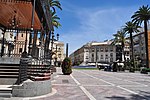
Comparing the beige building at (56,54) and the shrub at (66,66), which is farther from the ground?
the beige building at (56,54)

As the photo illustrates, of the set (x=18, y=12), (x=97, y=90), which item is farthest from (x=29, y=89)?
(x=18, y=12)

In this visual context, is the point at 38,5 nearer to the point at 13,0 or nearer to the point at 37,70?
the point at 13,0

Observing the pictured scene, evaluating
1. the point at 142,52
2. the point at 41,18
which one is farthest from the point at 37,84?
the point at 142,52

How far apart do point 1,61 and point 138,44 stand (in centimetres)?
7934

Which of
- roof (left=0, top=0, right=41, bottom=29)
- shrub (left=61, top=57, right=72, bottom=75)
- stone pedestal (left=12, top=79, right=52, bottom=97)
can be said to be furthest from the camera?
shrub (left=61, top=57, right=72, bottom=75)

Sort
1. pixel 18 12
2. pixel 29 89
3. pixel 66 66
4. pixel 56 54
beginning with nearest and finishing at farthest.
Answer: pixel 29 89 < pixel 18 12 < pixel 66 66 < pixel 56 54

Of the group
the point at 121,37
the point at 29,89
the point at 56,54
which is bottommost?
the point at 29,89

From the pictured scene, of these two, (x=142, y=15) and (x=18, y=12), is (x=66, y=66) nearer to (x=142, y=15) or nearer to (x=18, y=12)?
(x=18, y=12)

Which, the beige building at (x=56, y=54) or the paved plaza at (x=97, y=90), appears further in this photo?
the beige building at (x=56, y=54)

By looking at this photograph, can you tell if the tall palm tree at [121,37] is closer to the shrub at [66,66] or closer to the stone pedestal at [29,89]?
the shrub at [66,66]

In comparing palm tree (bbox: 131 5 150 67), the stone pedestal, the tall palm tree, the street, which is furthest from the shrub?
the tall palm tree

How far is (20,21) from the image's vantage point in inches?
658

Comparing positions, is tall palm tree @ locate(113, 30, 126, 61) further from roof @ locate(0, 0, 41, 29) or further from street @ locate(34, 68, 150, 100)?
roof @ locate(0, 0, 41, 29)

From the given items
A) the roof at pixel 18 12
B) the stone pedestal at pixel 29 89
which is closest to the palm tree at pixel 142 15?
the roof at pixel 18 12
